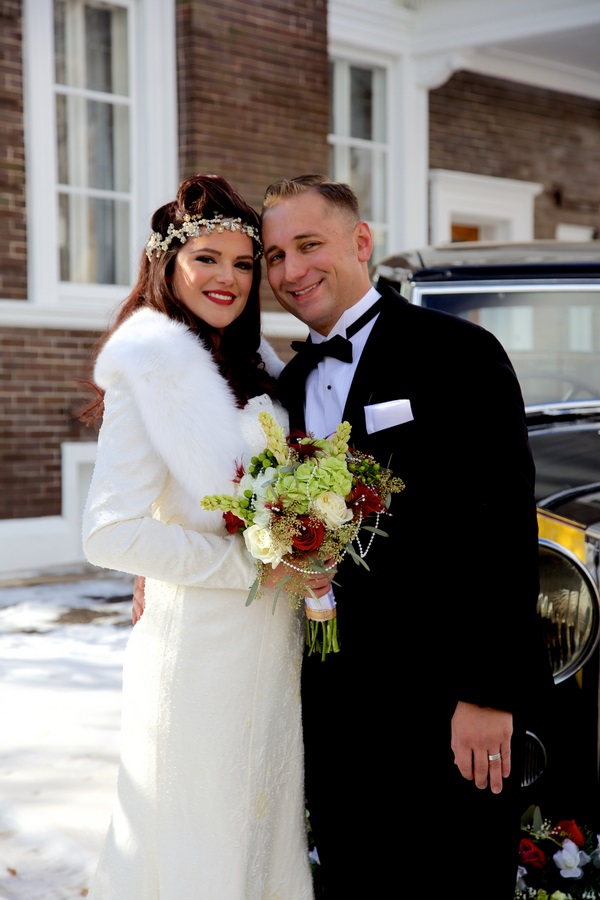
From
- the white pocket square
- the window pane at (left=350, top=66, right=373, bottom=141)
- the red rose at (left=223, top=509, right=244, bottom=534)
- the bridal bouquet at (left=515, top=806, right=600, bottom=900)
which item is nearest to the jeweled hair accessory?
the white pocket square

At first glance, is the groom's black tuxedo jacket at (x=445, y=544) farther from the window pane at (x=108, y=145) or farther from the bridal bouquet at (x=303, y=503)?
the window pane at (x=108, y=145)

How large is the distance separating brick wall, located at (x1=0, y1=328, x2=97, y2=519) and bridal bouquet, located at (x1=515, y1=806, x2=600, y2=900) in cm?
614

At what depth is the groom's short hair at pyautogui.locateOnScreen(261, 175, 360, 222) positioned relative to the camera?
2.70 meters

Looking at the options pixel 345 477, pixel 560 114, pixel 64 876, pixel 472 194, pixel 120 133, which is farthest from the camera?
pixel 560 114

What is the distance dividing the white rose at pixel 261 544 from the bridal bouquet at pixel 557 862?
4.26 ft

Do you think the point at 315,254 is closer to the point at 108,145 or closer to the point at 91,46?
the point at 108,145

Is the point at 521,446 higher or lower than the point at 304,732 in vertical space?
higher

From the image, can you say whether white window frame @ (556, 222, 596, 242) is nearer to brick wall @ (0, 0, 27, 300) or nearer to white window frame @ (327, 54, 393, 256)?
white window frame @ (327, 54, 393, 256)

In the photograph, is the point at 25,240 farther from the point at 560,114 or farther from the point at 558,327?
the point at 560,114

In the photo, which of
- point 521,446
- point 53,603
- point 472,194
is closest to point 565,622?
point 521,446

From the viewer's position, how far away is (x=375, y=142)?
36.8 ft

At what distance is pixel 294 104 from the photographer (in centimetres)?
989

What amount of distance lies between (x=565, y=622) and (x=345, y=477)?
109 cm

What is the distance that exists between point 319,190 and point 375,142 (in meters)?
8.92
